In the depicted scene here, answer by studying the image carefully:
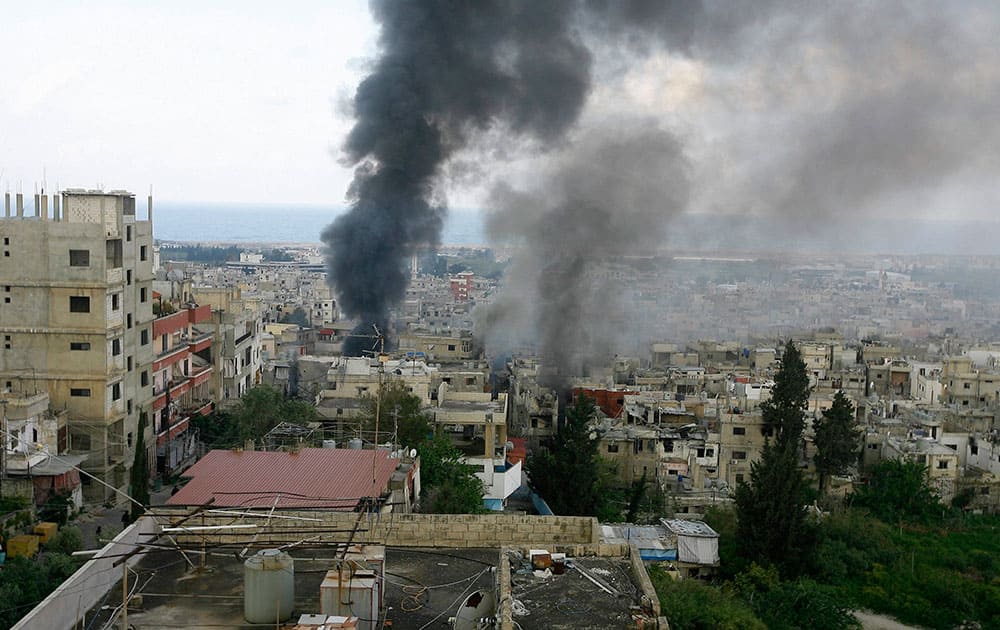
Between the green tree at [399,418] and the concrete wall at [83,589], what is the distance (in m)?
7.72

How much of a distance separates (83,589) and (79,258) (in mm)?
11835

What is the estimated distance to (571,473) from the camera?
55.7 feet

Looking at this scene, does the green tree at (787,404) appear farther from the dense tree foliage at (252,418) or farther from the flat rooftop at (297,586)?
the flat rooftop at (297,586)

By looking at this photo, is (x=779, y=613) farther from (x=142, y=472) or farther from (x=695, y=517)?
(x=142, y=472)

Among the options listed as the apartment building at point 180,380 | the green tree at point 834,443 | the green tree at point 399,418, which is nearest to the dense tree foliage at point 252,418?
the apartment building at point 180,380

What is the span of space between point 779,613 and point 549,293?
2714 centimetres

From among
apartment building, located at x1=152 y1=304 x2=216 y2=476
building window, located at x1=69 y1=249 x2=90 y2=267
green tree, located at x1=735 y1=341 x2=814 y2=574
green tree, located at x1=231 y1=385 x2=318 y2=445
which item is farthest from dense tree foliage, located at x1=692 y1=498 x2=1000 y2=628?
building window, located at x1=69 y1=249 x2=90 y2=267

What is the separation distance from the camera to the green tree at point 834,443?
20.8 m

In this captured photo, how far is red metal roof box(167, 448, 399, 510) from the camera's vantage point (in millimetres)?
9633

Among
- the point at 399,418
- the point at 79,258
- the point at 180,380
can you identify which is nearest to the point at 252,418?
the point at 180,380

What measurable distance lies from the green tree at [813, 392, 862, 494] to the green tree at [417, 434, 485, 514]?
8.33 meters

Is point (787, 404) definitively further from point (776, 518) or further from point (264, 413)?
point (264, 413)

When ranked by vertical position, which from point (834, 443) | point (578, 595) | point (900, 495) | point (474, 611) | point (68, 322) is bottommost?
point (900, 495)

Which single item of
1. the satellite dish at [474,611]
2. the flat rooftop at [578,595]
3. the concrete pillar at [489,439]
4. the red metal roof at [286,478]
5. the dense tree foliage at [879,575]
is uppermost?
the flat rooftop at [578,595]
